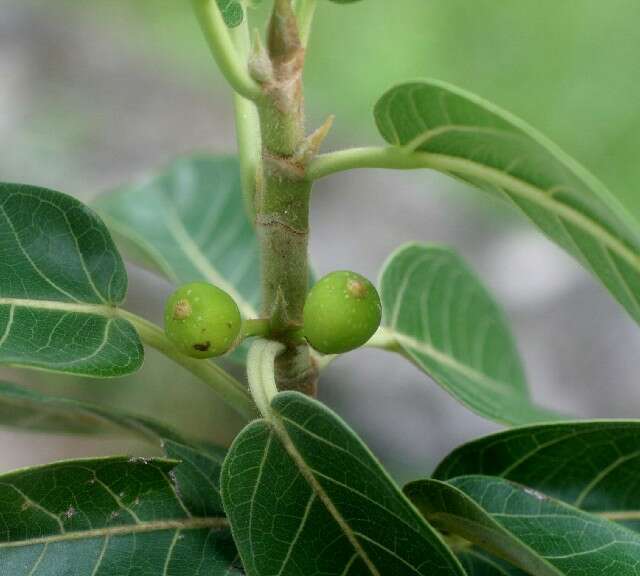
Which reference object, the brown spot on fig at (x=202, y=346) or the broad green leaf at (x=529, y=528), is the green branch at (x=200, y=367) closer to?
the brown spot on fig at (x=202, y=346)

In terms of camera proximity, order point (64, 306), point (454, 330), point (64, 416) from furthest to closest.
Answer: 1. point (454, 330)
2. point (64, 416)
3. point (64, 306)

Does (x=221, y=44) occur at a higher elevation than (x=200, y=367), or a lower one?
higher

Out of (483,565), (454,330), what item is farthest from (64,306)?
(454,330)

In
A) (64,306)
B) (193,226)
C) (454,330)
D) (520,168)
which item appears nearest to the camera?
(520,168)

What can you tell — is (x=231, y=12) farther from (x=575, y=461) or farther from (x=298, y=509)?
(x=575, y=461)

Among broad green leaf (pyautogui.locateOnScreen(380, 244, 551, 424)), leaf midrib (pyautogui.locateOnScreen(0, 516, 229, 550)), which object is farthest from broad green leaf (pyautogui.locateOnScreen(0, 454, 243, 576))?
broad green leaf (pyautogui.locateOnScreen(380, 244, 551, 424))

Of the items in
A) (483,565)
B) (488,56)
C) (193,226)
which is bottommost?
(483,565)
